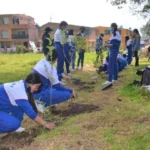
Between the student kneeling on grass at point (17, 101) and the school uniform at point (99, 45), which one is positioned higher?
the school uniform at point (99, 45)

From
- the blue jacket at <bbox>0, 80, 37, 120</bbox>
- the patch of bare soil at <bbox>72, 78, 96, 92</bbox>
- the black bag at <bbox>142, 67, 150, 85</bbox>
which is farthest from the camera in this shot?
the patch of bare soil at <bbox>72, 78, 96, 92</bbox>

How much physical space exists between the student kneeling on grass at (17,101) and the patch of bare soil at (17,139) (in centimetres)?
14

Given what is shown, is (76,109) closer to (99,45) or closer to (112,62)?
(112,62)

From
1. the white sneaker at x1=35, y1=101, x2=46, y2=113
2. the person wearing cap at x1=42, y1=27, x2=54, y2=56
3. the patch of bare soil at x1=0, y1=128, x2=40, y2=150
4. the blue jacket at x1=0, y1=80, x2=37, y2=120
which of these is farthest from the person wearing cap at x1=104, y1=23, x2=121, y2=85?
the blue jacket at x1=0, y1=80, x2=37, y2=120

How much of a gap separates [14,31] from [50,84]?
191 ft

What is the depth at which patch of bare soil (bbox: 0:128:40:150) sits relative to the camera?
13.9 feet

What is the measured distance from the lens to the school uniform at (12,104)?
4148mm

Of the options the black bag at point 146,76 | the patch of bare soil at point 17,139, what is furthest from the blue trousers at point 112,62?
the patch of bare soil at point 17,139

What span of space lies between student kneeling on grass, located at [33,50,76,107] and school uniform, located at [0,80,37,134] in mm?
939

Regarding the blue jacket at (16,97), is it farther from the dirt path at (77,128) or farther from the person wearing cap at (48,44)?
the person wearing cap at (48,44)

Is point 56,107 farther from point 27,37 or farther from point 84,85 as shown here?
point 27,37

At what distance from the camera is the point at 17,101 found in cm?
419

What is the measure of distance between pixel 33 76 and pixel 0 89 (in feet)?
1.67

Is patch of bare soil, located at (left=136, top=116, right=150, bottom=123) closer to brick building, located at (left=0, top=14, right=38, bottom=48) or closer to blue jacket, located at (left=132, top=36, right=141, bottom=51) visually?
blue jacket, located at (left=132, top=36, right=141, bottom=51)
